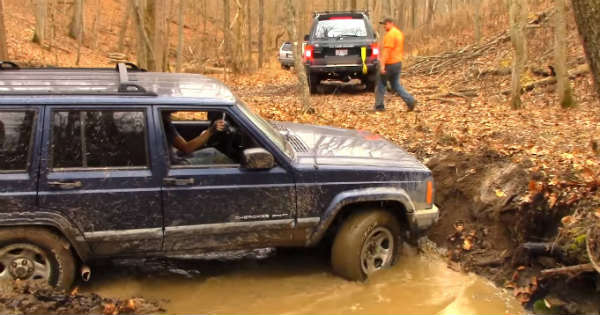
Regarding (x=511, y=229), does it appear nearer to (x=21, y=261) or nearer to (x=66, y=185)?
(x=66, y=185)

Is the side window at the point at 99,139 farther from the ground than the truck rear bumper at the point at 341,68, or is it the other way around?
the truck rear bumper at the point at 341,68

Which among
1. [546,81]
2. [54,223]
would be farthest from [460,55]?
[54,223]

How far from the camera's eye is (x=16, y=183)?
13.5 ft

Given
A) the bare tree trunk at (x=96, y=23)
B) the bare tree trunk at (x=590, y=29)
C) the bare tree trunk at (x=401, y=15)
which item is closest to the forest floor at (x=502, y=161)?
the bare tree trunk at (x=590, y=29)

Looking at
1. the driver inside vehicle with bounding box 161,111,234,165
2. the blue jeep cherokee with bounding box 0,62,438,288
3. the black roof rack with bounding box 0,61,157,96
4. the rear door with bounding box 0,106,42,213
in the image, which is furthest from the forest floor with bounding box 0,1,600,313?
the black roof rack with bounding box 0,61,157,96

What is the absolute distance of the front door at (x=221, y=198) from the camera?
4473mm

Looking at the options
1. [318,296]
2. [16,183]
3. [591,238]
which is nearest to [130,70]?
[16,183]

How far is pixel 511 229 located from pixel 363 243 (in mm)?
1856

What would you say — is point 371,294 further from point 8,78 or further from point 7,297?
point 8,78

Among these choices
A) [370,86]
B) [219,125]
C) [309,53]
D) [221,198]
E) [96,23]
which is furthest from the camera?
[96,23]

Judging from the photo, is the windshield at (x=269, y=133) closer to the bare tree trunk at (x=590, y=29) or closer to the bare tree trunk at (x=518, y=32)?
the bare tree trunk at (x=590, y=29)

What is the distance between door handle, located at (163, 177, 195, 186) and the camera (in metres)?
4.41

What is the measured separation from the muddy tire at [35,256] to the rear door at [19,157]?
21 centimetres

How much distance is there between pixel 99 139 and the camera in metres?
4.36
